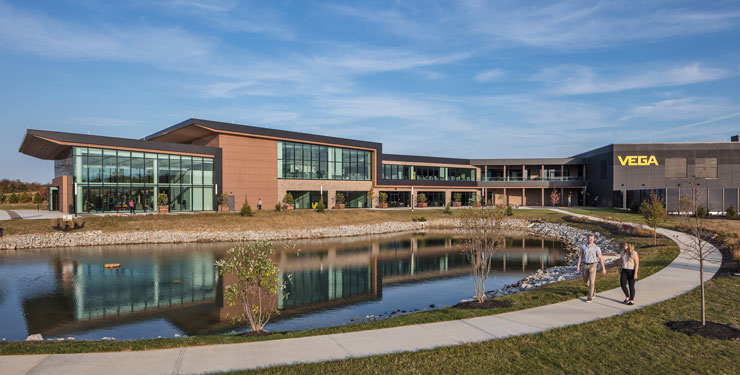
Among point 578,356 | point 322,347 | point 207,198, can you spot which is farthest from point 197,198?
point 578,356

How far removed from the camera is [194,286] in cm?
1925

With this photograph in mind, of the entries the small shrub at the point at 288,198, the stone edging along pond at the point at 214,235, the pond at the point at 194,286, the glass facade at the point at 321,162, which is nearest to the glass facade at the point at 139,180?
the small shrub at the point at 288,198

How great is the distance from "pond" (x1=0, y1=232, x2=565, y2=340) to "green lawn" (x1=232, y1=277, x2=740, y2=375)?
6658 millimetres

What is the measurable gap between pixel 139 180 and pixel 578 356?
44.7m

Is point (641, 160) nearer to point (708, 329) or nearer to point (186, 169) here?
point (186, 169)

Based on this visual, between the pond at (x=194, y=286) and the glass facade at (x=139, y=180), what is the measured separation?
→ 12872mm

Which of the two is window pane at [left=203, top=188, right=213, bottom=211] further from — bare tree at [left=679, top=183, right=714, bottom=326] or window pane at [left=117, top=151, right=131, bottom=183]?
bare tree at [left=679, top=183, right=714, bottom=326]

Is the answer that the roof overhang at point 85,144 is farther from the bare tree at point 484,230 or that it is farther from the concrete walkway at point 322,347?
the bare tree at point 484,230

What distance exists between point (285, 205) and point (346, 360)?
44.0 meters

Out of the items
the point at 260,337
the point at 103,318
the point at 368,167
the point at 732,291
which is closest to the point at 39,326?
the point at 103,318

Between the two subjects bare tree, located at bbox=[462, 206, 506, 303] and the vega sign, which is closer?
bare tree, located at bbox=[462, 206, 506, 303]

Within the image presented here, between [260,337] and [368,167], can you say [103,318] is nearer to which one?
[260,337]

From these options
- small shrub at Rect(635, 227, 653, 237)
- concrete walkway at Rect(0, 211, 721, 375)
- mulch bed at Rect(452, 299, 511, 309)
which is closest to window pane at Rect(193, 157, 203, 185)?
mulch bed at Rect(452, 299, 511, 309)

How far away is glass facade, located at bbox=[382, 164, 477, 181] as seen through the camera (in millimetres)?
68306
